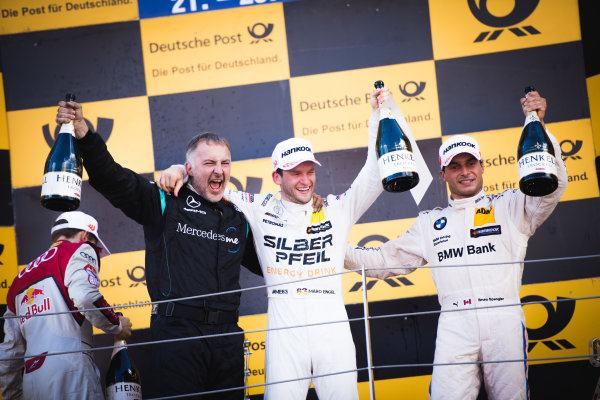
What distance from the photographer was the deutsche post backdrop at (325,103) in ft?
10.5

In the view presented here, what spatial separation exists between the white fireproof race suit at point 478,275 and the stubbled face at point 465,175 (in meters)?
0.03

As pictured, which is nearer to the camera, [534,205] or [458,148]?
[534,205]

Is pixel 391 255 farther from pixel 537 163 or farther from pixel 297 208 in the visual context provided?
pixel 537 163

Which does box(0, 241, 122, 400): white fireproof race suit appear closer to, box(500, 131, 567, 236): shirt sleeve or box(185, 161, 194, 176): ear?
box(185, 161, 194, 176): ear

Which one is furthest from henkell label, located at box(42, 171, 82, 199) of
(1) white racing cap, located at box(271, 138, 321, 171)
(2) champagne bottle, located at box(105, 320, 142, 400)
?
(2) champagne bottle, located at box(105, 320, 142, 400)

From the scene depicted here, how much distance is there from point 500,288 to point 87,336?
69.0 inches

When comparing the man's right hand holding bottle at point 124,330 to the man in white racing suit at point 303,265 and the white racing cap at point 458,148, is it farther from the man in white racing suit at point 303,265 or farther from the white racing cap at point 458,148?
the white racing cap at point 458,148

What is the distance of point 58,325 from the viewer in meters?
2.52

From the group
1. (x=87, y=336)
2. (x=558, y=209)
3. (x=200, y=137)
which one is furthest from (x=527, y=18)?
(x=87, y=336)

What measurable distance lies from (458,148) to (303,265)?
2.64ft

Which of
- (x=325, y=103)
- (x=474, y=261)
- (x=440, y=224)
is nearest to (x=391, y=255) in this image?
(x=440, y=224)

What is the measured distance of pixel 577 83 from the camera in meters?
3.25

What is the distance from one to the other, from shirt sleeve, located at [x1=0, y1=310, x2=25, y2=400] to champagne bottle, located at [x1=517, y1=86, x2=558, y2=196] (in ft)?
7.40

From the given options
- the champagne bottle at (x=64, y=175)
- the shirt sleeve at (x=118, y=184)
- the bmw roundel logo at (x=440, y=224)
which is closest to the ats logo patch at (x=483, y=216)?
the bmw roundel logo at (x=440, y=224)
